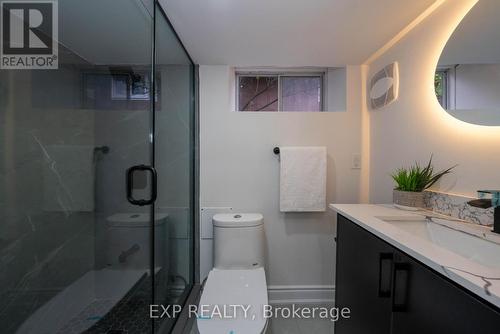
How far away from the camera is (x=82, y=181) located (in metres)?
0.93

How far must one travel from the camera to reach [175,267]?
1.47 m

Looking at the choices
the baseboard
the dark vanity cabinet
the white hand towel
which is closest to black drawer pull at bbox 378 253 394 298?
the dark vanity cabinet

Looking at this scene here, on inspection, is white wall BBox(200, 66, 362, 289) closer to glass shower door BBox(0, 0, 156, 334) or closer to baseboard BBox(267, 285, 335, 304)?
baseboard BBox(267, 285, 335, 304)

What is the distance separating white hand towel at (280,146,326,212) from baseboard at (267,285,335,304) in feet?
2.13

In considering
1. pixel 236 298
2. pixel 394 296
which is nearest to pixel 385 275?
pixel 394 296

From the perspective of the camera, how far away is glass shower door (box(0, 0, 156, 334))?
70 cm

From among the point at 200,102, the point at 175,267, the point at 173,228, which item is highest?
the point at 200,102

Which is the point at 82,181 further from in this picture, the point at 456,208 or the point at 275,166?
the point at 456,208

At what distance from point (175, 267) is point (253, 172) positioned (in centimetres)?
87

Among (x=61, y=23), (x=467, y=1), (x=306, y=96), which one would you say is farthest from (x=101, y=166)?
(x=467, y=1)

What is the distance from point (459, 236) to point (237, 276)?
1.11m

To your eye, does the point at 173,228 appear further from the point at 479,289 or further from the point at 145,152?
the point at 479,289

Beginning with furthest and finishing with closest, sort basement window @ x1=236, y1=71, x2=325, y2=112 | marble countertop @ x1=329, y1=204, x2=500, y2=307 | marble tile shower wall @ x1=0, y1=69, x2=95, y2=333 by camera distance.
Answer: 1. basement window @ x1=236, y1=71, x2=325, y2=112
2. marble tile shower wall @ x1=0, y1=69, x2=95, y2=333
3. marble countertop @ x1=329, y1=204, x2=500, y2=307

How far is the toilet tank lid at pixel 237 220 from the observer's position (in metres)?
1.53
